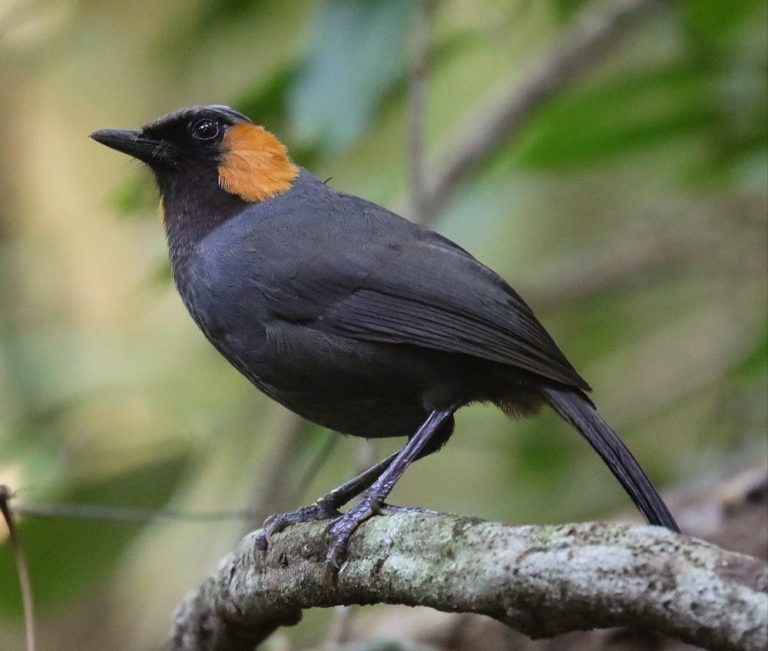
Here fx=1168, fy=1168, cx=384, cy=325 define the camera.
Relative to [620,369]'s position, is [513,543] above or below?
below

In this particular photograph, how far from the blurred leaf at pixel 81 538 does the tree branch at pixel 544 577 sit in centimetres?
144

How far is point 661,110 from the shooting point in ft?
16.6

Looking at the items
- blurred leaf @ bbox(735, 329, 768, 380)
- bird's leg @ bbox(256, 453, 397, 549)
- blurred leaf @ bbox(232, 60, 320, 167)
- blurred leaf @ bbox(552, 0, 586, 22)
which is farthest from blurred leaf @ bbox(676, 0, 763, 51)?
bird's leg @ bbox(256, 453, 397, 549)

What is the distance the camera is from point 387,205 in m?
5.33

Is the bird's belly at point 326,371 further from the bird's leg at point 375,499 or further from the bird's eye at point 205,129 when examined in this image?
the bird's eye at point 205,129

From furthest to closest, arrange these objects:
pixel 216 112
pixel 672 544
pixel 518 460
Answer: pixel 518 460, pixel 216 112, pixel 672 544

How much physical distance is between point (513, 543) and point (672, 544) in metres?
0.32

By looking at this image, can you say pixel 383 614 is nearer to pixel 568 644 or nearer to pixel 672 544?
pixel 568 644

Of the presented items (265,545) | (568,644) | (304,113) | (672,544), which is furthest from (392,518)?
(304,113)

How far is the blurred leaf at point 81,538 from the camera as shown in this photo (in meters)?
3.94

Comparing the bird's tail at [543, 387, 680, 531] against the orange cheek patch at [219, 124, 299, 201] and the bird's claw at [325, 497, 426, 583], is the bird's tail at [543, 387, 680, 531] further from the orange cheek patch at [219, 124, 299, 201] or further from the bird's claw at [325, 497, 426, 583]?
the orange cheek patch at [219, 124, 299, 201]

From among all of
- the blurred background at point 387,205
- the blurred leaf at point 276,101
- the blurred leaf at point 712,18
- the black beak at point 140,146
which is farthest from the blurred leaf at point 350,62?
the blurred leaf at point 712,18

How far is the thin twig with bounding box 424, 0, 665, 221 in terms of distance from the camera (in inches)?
190

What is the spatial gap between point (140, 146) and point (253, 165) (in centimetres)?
36
